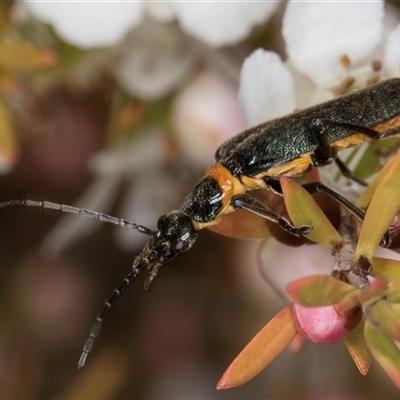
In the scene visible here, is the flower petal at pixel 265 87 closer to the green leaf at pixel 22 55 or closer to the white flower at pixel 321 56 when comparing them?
the white flower at pixel 321 56

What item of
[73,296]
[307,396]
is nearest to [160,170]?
[73,296]

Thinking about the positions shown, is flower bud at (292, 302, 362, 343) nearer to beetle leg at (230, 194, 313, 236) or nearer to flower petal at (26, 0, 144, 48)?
beetle leg at (230, 194, 313, 236)

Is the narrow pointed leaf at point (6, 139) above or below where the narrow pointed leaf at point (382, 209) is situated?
above

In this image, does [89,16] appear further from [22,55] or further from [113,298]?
[113,298]

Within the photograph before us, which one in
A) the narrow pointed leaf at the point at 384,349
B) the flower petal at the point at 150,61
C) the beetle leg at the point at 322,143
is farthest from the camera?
the flower petal at the point at 150,61

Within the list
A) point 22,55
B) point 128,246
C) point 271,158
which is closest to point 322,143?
point 271,158

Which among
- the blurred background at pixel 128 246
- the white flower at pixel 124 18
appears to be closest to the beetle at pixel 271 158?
the white flower at pixel 124 18

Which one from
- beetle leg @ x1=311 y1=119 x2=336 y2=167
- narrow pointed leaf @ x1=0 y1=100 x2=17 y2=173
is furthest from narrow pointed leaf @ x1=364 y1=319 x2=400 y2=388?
narrow pointed leaf @ x1=0 y1=100 x2=17 y2=173
